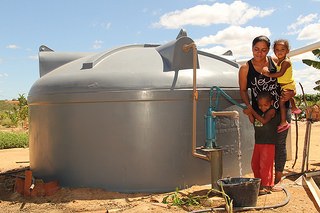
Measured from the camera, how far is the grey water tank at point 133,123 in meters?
4.85

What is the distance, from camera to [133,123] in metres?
4.85

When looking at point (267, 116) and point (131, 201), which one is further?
point (131, 201)

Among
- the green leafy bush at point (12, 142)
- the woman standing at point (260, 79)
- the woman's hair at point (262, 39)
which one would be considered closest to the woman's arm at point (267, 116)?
the woman standing at point (260, 79)

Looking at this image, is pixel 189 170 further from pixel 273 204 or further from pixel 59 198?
pixel 59 198

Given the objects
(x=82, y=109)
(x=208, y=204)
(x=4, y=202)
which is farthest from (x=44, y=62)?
(x=208, y=204)

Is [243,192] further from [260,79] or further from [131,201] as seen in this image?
[131,201]

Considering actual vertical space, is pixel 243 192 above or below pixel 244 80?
below

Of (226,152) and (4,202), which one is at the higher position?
(226,152)

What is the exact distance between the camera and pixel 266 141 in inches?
174

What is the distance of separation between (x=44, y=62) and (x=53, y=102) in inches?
53.0

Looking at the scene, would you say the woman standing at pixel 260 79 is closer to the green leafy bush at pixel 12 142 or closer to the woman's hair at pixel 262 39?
the woman's hair at pixel 262 39

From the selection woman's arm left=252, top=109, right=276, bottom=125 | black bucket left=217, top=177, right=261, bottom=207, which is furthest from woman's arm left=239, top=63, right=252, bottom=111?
black bucket left=217, top=177, right=261, bottom=207

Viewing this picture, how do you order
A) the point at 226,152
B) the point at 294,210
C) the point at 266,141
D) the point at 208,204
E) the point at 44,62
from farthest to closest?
the point at 44,62 → the point at 226,152 → the point at 266,141 → the point at 208,204 → the point at 294,210

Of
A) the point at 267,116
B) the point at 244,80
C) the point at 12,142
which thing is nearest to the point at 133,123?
the point at 244,80
